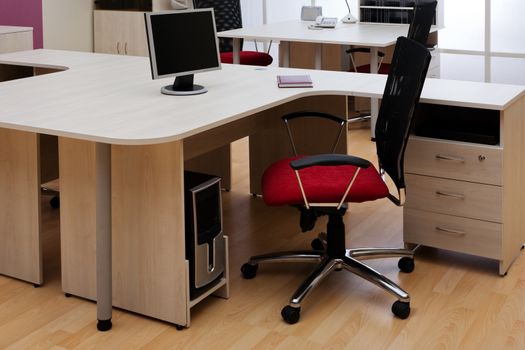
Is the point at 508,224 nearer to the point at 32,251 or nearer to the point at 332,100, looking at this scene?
the point at 332,100

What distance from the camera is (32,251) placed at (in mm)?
3576

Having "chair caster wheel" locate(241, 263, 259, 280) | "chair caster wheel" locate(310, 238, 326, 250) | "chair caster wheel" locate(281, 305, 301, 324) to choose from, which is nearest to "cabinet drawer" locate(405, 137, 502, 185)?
"chair caster wheel" locate(310, 238, 326, 250)

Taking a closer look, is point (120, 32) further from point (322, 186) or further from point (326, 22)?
point (322, 186)

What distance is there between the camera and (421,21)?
521 cm

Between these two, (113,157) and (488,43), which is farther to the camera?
(488,43)

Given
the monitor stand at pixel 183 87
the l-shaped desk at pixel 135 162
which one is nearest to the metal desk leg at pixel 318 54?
the l-shaped desk at pixel 135 162

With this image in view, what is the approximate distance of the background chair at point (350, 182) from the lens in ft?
10.5

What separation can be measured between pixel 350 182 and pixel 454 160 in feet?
2.07

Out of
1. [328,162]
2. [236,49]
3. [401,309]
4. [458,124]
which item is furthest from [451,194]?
[236,49]

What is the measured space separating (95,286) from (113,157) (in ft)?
1.74

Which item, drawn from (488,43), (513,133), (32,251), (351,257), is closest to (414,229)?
(351,257)

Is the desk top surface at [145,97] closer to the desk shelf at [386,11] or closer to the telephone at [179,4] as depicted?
the desk shelf at [386,11]

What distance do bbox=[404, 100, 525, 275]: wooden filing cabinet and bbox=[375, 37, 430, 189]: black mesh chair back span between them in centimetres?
28

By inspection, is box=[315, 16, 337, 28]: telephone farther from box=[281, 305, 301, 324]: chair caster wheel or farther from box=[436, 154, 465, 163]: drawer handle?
box=[281, 305, 301, 324]: chair caster wheel
